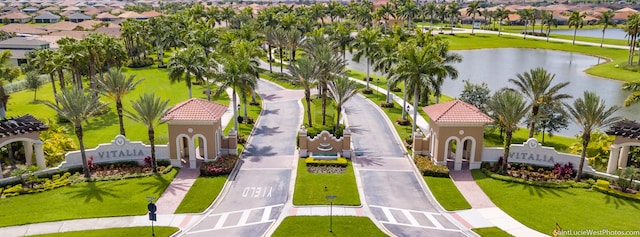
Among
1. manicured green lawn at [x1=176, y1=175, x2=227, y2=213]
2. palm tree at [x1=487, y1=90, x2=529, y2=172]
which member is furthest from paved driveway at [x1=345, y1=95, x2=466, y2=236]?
manicured green lawn at [x1=176, y1=175, x2=227, y2=213]

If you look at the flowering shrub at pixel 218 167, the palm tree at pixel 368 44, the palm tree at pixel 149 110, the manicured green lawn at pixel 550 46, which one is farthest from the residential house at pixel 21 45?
the manicured green lawn at pixel 550 46

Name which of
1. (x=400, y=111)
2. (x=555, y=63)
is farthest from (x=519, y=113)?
(x=555, y=63)

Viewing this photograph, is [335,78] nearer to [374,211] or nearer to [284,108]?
[284,108]

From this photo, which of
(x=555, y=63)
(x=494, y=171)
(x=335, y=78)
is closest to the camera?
(x=494, y=171)

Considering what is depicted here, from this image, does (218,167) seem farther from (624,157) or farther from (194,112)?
(624,157)

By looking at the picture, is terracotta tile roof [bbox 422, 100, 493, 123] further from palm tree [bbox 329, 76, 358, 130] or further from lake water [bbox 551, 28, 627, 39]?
lake water [bbox 551, 28, 627, 39]

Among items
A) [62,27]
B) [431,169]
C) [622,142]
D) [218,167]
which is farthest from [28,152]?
[62,27]
